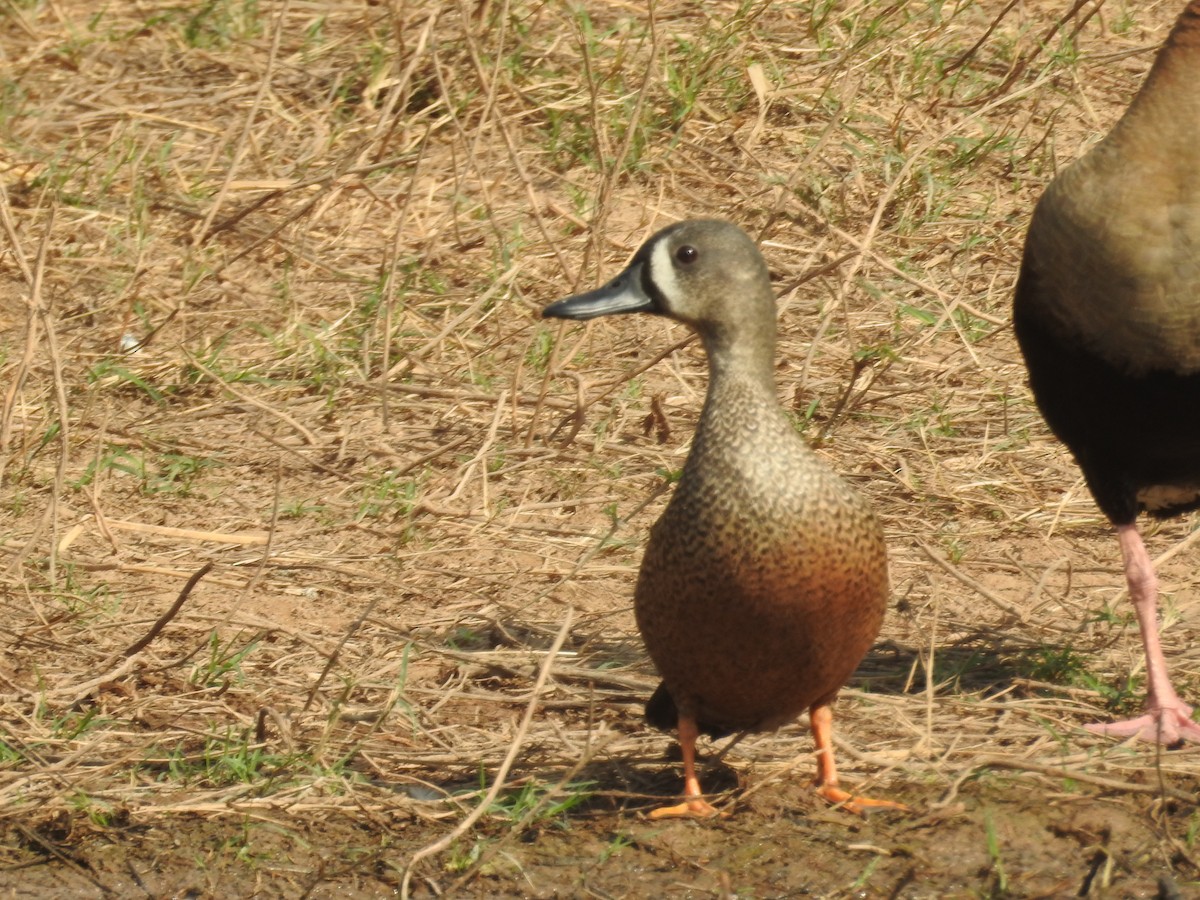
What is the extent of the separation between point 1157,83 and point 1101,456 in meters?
0.80

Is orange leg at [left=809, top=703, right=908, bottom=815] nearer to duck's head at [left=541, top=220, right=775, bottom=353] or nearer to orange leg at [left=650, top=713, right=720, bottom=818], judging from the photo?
orange leg at [left=650, top=713, right=720, bottom=818]

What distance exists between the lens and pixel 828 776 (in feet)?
11.8

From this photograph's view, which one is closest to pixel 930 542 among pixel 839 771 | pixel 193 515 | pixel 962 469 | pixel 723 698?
pixel 962 469

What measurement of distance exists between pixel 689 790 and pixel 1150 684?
3.59 ft

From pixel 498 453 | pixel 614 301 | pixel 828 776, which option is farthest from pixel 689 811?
pixel 498 453

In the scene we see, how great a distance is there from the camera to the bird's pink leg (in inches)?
153

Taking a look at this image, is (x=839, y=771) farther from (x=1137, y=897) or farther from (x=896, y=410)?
(x=896, y=410)

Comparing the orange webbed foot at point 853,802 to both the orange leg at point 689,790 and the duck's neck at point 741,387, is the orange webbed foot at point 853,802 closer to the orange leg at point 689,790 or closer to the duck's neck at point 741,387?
the orange leg at point 689,790

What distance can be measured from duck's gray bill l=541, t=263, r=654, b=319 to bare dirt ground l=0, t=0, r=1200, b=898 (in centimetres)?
76

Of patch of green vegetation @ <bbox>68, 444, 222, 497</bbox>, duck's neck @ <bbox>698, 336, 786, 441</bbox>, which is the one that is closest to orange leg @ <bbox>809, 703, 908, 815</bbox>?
duck's neck @ <bbox>698, 336, 786, 441</bbox>

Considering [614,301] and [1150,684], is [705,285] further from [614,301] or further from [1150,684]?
[1150,684]

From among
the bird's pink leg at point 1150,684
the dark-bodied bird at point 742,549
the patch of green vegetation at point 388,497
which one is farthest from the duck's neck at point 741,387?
the patch of green vegetation at point 388,497

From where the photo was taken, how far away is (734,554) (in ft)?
10.8

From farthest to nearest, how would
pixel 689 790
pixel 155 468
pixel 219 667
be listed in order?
pixel 155 468
pixel 219 667
pixel 689 790
